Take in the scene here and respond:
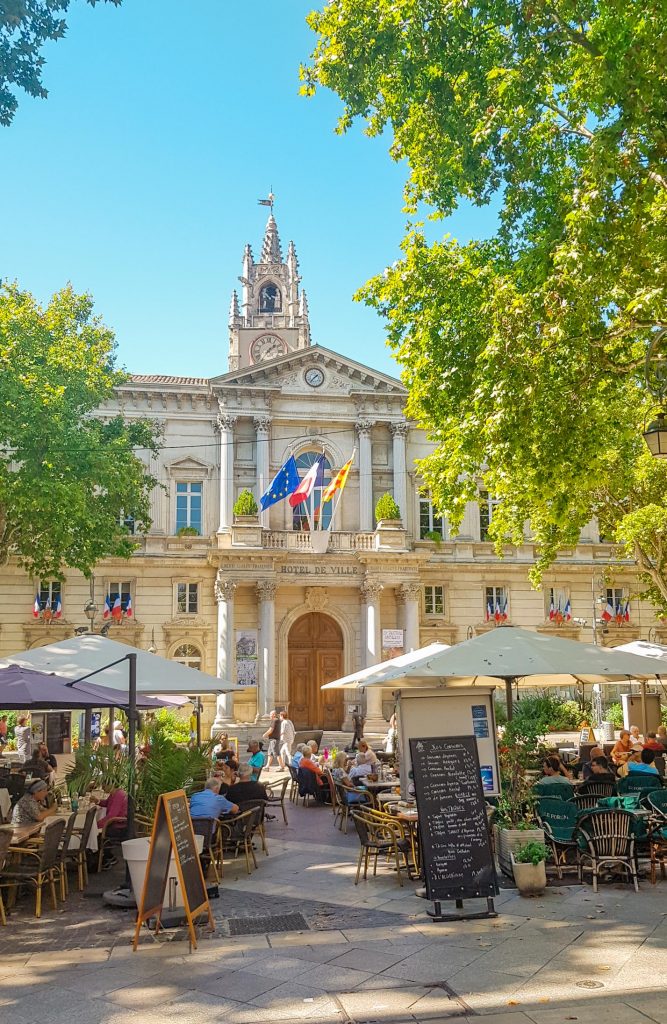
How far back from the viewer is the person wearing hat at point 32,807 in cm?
1111

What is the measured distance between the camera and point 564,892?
387 inches

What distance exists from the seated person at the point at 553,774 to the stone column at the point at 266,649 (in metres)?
18.7

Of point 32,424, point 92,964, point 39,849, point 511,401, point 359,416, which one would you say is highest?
point 359,416

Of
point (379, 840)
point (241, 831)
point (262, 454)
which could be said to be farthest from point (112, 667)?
point (262, 454)

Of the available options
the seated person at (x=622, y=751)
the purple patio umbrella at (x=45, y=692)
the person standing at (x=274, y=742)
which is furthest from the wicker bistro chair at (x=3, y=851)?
the person standing at (x=274, y=742)

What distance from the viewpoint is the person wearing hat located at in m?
11.1

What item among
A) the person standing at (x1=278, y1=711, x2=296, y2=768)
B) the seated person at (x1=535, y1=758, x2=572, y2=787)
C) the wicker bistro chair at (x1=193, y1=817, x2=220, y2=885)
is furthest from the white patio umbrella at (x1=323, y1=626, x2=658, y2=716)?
the person standing at (x1=278, y1=711, x2=296, y2=768)

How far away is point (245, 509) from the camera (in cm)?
3247

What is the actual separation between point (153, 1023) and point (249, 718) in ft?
86.0

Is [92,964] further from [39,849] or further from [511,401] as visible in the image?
[511,401]

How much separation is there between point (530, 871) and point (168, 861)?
396cm

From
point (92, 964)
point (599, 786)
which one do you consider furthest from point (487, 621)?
point (92, 964)

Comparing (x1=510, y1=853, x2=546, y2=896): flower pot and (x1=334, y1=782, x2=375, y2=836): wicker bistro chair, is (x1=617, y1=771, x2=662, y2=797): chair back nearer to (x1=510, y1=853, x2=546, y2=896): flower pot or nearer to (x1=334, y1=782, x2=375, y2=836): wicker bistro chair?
(x1=510, y1=853, x2=546, y2=896): flower pot

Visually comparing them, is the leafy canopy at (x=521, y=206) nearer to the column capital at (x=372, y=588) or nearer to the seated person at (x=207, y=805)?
the seated person at (x=207, y=805)
